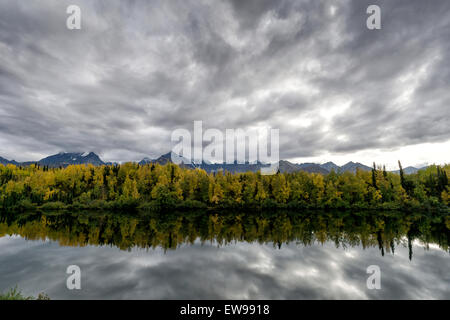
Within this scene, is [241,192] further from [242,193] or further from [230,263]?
[230,263]

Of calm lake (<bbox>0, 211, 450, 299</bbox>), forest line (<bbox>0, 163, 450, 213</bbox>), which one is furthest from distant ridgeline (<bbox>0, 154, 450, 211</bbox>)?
calm lake (<bbox>0, 211, 450, 299</bbox>)

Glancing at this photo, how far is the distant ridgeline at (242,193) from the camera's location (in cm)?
8019

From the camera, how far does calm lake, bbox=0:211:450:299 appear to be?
1719cm

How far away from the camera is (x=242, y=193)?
86188 mm

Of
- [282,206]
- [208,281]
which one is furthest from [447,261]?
[282,206]

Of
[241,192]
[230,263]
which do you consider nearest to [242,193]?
[241,192]

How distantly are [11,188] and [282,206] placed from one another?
117145 millimetres

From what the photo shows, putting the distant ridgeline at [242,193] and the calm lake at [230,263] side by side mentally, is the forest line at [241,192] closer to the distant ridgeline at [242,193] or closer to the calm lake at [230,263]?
the distant ridgeline at [242,193]

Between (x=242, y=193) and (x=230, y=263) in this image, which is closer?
(x=230, y=263)

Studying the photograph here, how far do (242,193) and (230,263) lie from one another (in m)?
62.9

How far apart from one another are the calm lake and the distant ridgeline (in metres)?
40.4

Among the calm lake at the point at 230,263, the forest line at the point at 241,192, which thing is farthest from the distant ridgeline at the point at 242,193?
the calm lake at the point at 230,263

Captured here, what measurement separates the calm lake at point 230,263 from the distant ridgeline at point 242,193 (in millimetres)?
40443

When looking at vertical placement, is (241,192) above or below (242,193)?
above
